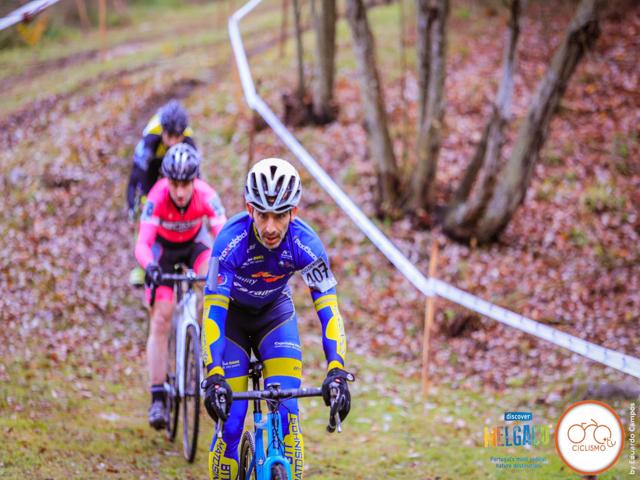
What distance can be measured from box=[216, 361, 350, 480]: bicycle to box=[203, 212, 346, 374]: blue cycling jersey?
16.0 inches

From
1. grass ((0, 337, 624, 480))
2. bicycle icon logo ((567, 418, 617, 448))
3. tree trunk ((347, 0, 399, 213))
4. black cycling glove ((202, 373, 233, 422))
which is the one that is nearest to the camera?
black cycling glove ((202, 373, 233, 422))

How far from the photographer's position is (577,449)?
172 inches

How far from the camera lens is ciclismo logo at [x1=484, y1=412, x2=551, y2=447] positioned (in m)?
6.41

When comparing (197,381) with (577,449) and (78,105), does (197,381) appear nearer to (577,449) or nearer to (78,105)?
(577,449)

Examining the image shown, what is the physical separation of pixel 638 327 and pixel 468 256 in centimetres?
304

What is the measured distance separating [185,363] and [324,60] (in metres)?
9.35

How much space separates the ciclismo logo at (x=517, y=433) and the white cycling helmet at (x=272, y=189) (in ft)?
12.1

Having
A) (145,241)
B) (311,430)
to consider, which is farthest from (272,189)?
(311,430)

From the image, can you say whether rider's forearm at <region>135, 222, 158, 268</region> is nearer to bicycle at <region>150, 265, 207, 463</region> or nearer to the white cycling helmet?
bicycle at <region>150, 265, 207, 463</region>

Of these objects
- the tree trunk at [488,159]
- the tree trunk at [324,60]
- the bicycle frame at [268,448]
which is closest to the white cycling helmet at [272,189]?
the bicycle frame at [268,448]

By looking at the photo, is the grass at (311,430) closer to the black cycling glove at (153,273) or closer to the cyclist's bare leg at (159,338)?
the cyclist's bare leg at (159,338)

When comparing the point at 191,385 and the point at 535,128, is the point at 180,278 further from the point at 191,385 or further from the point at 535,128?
the point at 535,128

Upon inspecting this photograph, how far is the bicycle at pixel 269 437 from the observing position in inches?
149

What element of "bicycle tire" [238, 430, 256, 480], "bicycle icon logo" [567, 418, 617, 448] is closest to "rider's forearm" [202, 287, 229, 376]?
"bicycle tire" [238, 430, 256, 480]
